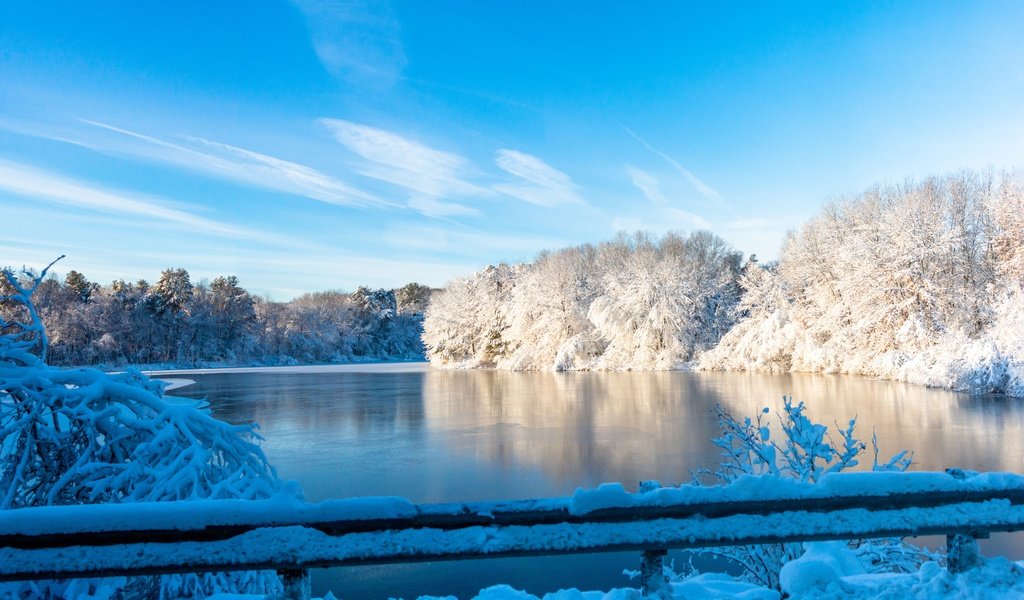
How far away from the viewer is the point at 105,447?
4426 mm

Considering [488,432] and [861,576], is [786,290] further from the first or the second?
[861,576]

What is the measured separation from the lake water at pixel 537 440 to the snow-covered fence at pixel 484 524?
430 centimetres

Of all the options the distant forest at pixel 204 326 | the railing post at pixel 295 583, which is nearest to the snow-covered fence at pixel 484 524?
the railing post at pixel 295 583

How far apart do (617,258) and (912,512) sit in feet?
156

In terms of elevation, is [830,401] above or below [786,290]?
below

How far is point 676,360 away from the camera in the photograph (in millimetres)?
41500

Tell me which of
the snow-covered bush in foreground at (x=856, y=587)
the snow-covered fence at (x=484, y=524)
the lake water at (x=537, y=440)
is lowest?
the lake water at (x=537, y=440)

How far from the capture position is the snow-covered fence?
2.06m

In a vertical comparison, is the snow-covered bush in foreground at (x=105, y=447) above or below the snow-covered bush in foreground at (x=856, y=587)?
above

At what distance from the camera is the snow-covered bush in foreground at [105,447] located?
13.4 feet

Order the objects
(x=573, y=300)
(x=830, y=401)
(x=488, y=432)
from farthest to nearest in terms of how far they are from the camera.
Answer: (x=573, y=300)
(x=830, y=401)
(x=488, y=432)

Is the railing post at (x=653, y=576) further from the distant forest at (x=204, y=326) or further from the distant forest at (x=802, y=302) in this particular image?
the distant forest at (x=204, y=326)

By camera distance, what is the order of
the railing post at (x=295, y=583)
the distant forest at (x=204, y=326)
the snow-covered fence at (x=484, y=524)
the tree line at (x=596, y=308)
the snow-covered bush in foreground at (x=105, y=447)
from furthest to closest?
the distant forest at (x=204, y=326) < the tree line at (x=596, y=308) < the snow-covered bush in foreground at (x=105, y=447) < the railing post at (x=295, y=583) < the snow-covered fence at (x=484, y=524)

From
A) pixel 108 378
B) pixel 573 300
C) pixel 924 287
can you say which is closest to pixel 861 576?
pixel 108 378
